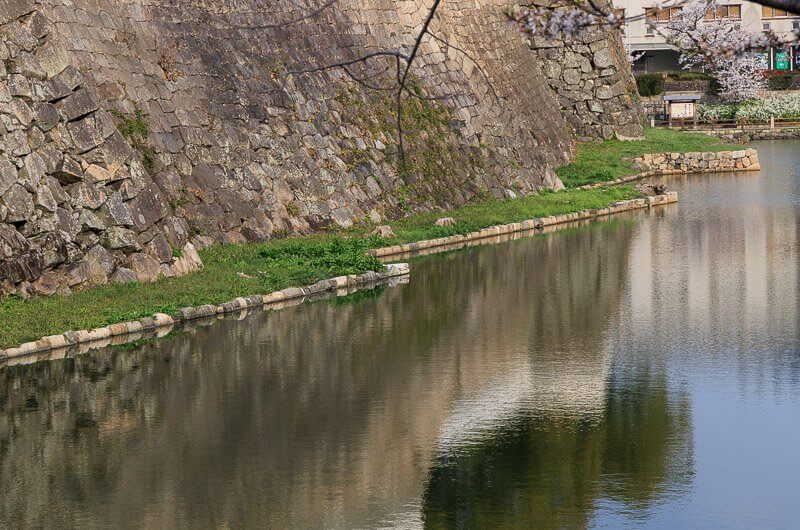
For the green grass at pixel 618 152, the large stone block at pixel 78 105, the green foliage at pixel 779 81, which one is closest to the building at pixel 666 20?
the green foliage at pixel 779 81

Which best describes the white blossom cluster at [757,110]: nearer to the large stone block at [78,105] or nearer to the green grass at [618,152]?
the green grass at [618,152]

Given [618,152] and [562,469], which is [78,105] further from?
[618,152]

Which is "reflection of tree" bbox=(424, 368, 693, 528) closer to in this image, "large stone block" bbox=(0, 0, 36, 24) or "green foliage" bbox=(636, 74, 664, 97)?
"large stone block" bbox=(0, 0, 36, 24)

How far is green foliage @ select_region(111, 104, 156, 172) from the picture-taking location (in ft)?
74.9

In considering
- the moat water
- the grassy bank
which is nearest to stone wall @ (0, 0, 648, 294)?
the grassy bank

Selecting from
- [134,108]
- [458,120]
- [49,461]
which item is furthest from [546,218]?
[49,461]

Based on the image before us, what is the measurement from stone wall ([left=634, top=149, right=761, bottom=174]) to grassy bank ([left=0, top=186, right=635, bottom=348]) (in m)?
19.3

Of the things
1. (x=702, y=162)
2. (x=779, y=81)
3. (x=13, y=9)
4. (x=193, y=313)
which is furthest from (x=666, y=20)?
(x=193, y=313)

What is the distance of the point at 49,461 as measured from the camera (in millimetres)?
11633

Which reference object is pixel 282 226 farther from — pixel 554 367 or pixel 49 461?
pixel 49 461

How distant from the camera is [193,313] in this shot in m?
18.5

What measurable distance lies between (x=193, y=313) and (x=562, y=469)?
8599 mm

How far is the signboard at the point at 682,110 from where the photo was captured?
239 feet

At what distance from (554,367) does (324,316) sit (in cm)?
468
